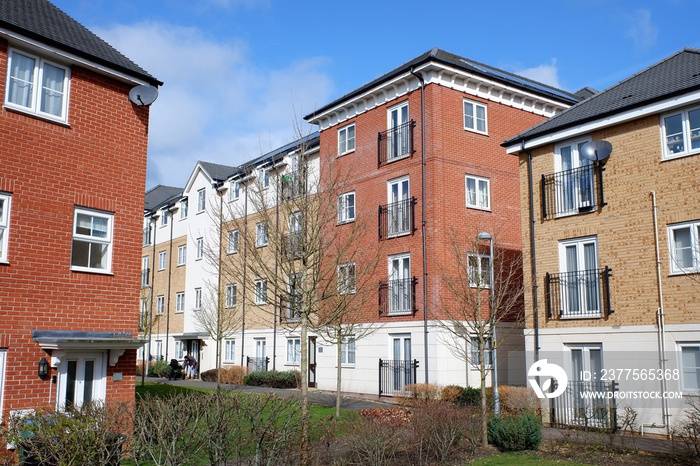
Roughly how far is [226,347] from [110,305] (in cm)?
2092

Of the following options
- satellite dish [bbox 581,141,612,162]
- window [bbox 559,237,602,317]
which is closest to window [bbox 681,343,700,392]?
window [bbox 559,237,602,317]

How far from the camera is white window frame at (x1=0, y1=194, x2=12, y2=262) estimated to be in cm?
1151

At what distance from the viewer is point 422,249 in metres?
21.7

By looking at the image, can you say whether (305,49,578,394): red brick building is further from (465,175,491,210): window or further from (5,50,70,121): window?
(5,50,70,121): window

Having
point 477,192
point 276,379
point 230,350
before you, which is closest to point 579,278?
point 477,192

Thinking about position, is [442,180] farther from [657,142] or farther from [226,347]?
[226,347]

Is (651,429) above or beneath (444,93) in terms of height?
beneath

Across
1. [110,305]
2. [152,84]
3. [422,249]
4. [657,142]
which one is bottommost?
[110,305]

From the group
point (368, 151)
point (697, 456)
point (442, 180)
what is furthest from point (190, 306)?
point (697, 456)

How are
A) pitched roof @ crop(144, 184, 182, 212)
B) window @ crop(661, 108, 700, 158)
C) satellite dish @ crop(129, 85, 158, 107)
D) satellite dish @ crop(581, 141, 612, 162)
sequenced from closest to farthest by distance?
satellite dish @ crop(129, 85, 158, 107)
window @ crop(661, 108, 700, 158)
satellite dish @ crop(581, 141, 612, 162)
pitched roof @ crop(144, 184, 182, 212)

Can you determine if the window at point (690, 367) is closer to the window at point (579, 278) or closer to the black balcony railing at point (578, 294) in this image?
the black balcony railing at point (578, 294)

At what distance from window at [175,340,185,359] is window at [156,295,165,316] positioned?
301 cm

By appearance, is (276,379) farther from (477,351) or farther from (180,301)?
(180,301)

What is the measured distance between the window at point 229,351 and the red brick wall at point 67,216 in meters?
19.7
